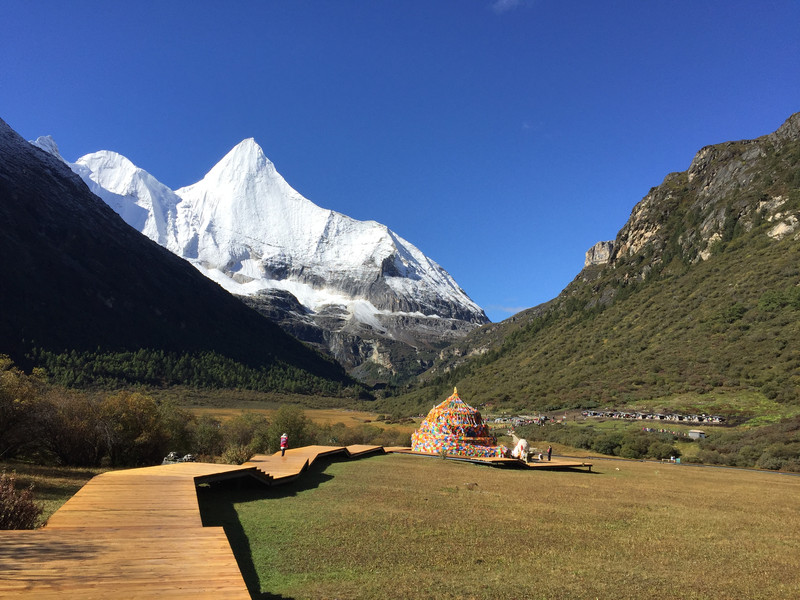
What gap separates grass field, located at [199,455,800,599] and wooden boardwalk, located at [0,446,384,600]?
966mm

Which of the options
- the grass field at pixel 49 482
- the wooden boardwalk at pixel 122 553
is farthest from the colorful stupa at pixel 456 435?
the wooden boardwalk at pixel 122 553

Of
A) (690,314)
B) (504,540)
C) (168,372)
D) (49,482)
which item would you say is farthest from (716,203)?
(168,372)

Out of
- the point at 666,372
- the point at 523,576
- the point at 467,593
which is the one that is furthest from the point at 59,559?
the point at 666,372

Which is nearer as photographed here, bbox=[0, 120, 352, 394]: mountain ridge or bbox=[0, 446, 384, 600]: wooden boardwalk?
bbox=[0, 446, 384, 600]: wooden boardwalk

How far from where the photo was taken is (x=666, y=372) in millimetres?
40625

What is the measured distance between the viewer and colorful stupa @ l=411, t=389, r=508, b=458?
1004 inches

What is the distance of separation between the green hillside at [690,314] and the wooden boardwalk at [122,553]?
34170 millimetres

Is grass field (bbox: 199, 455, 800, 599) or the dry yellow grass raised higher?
grass field (bbox: 199, 455, 800, 599)

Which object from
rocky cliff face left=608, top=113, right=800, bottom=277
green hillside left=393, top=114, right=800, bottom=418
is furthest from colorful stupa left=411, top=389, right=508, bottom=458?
rocky cliff face left=608, top=113, right=800, bottom=277

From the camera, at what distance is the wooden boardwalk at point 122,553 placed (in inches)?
161

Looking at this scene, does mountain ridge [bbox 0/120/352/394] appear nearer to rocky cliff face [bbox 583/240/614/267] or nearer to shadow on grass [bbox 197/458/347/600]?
shadow on grass [bbox 197/458/347/600]

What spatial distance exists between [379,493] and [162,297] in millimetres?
122177

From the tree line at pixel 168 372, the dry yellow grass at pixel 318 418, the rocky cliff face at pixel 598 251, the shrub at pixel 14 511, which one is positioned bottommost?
the dry yellow grass at pixel 318 418

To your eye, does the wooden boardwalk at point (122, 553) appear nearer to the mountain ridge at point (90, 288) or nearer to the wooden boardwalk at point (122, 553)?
the wooden boardwalk at point (122, 553)
